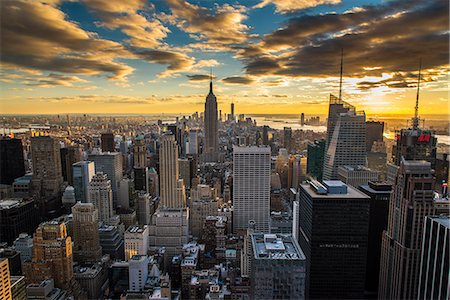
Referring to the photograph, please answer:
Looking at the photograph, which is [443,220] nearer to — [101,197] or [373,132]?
[373,132]

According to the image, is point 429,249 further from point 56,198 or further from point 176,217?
point 56,198

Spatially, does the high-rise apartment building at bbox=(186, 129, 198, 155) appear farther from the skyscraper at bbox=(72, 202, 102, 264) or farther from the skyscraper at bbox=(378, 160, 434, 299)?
the skyscraper at bbox=(378, 160, 434, 299)

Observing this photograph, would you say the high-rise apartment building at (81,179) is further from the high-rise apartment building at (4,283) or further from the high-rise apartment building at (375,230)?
the high-rise apartment building at (375,230)

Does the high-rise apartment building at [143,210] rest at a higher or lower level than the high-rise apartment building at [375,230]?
lower

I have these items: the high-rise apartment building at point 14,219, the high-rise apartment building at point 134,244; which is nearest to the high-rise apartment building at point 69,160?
the high-rise apartment building at point 14,219

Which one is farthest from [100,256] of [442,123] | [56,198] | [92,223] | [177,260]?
[442,123]

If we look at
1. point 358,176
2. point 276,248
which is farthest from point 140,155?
point 276,248
